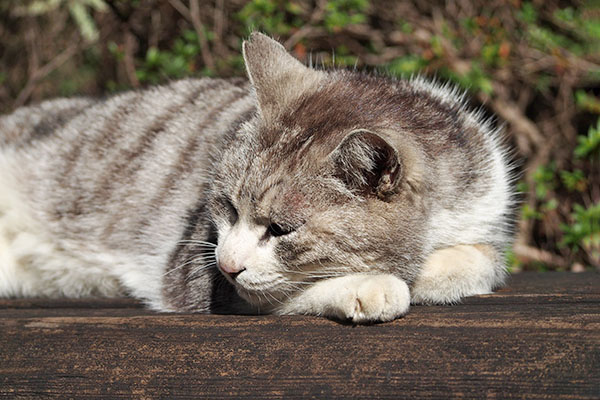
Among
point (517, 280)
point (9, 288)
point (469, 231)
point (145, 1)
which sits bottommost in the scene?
point (9, 288)

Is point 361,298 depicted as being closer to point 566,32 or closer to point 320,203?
point 320,203

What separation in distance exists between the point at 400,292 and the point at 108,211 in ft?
5.21

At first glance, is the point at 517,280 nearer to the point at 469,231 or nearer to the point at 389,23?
the point at 469,231

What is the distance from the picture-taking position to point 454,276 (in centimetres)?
203

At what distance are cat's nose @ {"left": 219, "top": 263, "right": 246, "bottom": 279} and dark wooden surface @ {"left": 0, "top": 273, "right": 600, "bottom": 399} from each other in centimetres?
14

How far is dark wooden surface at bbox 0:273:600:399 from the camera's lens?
1467 mm

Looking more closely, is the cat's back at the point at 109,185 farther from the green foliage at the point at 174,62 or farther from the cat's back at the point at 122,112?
A: the green foliage at the point at 174,62

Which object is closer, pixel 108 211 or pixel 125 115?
pixel 108 211

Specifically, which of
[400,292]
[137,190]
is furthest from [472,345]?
[137,190]

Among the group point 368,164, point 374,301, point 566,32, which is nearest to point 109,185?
point 368,164

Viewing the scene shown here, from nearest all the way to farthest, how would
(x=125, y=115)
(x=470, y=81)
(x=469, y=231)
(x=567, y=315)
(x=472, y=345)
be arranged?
(x=472, y=345) < (x=567, y=315) < (x=469, y=231) < (x=125, y=115) < (x=470, y=81)

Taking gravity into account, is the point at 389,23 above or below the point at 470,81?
above

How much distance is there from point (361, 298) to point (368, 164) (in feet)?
1.20

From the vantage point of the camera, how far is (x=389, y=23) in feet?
15.8
